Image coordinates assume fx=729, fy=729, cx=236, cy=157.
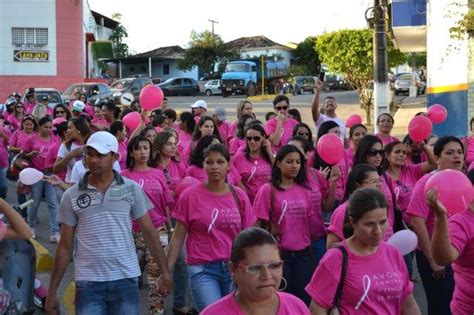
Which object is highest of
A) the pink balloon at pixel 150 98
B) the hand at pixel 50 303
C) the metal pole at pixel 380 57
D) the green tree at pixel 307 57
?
the green tree at pixel 307 57

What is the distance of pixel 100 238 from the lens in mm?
4676

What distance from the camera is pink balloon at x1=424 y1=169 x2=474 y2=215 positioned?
4133 millimetres

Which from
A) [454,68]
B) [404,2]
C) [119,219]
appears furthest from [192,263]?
[404,2]

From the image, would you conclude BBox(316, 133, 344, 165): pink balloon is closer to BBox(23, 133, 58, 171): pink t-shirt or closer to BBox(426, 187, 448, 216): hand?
BBox(426, 187, 448, 216): hand

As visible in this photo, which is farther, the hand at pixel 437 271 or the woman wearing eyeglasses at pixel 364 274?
the hand at pixel 437 271

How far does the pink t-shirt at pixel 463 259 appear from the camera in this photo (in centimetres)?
423

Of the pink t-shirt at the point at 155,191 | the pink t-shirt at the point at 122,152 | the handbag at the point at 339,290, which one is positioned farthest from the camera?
the pink t-shirt at the point at 122,152

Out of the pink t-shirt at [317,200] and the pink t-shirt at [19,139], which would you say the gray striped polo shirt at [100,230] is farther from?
the pink t-shirt at [19,139]

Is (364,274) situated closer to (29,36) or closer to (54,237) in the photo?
(54,237)

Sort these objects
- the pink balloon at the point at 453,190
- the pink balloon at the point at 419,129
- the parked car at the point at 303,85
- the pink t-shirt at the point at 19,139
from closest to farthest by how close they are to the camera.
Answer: the pink balloon at the point at 453,190 < the pink balloon at the point at 419,129 < the pink t-shirt at the point at 19,139 < the parked car at the point at 303,85

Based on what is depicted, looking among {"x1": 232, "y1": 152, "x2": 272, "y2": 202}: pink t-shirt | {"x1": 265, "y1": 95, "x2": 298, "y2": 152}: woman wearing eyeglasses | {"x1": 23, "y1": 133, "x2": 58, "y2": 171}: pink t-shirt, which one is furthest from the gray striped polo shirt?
{"x1": 23, "y1": 133, "x2": 58, "y2": 171}: pink t-shirt

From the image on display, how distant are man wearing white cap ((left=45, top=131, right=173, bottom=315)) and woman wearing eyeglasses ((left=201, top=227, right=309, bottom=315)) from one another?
1.70 meters

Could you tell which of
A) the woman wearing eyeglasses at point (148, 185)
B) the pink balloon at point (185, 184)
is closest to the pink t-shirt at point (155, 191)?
the woman wearing eyeglasses at point (148, 185)

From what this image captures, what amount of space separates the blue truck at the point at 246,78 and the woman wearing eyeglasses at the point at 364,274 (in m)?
44.2
